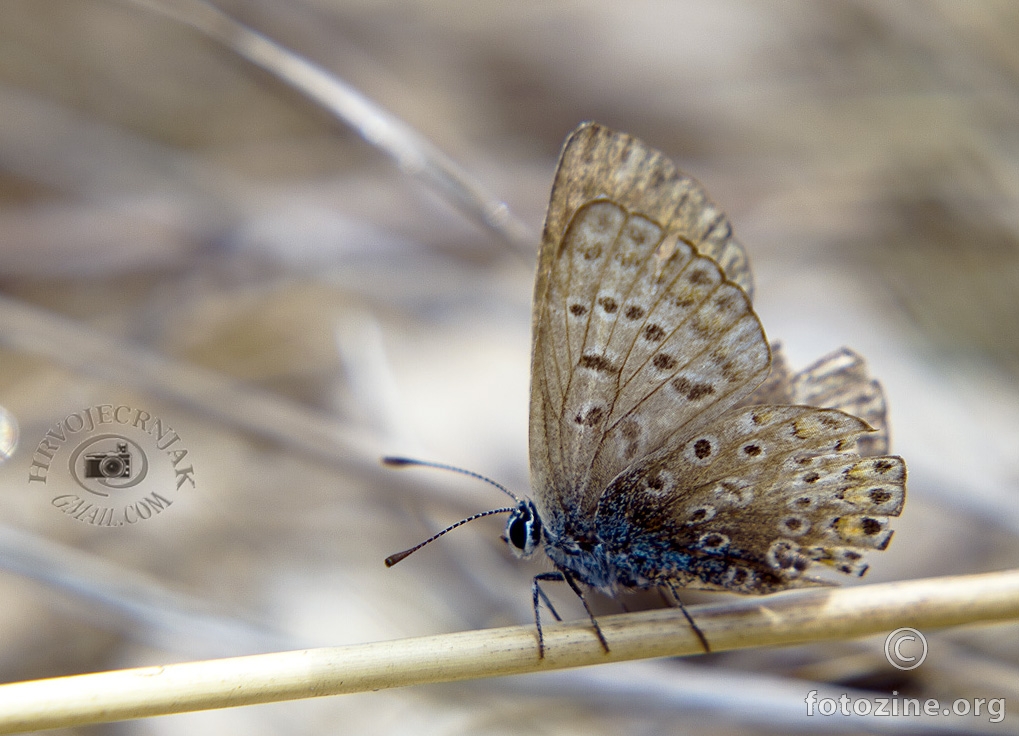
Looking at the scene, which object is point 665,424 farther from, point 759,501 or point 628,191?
point 628,191

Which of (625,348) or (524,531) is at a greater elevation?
(625,348)

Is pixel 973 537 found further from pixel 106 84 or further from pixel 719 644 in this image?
pixel 106 84

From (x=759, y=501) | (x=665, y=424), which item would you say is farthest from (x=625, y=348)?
(x=759, y=501)

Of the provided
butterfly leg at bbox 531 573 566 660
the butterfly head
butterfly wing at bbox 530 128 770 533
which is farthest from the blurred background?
butterfly wing at bbox 530 128 770 533

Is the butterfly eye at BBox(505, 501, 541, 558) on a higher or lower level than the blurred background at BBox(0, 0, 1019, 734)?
lower

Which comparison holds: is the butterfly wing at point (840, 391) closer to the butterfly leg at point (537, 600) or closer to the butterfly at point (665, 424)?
the butterfly at point (665, 424)

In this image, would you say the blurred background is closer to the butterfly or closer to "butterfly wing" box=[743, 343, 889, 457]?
the butterfly
